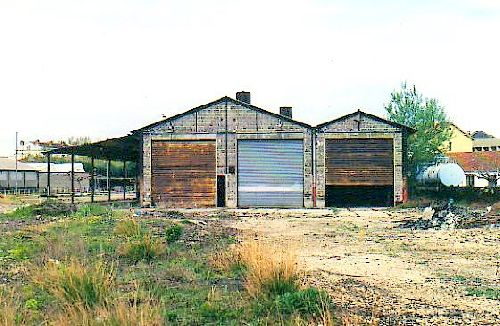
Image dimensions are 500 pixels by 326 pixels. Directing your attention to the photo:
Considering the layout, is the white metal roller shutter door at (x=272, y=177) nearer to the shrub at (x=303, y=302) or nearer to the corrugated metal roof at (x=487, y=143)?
the shrub at (x=303, y=302)

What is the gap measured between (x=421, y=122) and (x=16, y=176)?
41795 millimetres

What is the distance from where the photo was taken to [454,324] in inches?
267

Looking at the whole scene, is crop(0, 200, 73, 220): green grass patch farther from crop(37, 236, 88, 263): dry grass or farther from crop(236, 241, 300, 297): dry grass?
crop(236, 241, 300, 297): dry grass

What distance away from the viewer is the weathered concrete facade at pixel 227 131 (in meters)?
34.4

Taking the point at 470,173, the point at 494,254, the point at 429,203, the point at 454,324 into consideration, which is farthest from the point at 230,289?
the point at 470,173

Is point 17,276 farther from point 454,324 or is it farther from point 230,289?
point 454,324

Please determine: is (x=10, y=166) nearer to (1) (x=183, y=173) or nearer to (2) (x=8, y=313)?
(1) (x=183, y=173)

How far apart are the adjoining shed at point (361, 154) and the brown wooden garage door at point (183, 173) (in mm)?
6017

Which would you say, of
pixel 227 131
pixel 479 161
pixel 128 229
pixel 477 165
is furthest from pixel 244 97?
pixel 479 161

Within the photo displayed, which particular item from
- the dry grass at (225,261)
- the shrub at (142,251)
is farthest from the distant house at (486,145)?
the dry grass at (225,261)

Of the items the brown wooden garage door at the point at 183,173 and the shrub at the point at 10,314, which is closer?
the shrub at the point at 10,314

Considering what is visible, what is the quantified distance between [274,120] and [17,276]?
25530mm

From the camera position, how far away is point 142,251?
11633 millimetres

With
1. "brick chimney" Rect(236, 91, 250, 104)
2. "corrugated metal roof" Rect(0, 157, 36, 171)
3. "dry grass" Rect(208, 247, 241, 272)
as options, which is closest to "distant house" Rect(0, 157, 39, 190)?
"corrugated metal roof" Rect(0, 157, 36, 171)
